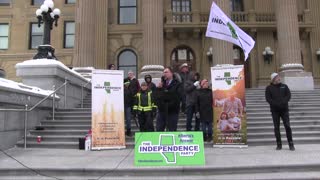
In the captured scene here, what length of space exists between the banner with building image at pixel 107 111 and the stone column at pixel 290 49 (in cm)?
1434

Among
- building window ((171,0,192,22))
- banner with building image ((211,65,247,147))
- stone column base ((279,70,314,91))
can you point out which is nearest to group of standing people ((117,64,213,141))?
banner with building image ((211,65,247,147))

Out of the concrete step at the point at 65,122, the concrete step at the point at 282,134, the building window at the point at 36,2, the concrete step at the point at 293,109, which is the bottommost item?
the concrete step at the point at 282,134

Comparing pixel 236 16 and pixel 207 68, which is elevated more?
pixel 236 16

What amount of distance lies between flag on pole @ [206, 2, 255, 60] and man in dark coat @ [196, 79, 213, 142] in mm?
1728

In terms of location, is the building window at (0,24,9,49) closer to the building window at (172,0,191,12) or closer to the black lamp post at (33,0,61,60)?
the building window at (172,0,191,12)

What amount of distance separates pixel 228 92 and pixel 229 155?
2222 mm

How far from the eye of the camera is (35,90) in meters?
13.5

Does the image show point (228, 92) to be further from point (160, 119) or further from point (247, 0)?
point (247, 0)

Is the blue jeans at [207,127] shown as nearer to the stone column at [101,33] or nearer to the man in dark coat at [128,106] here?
the man in dark coat at [128,106]

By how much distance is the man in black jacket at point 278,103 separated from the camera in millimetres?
10586

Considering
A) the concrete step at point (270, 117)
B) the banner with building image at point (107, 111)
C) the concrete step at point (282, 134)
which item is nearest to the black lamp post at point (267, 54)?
the concrete step at point (270, 117)

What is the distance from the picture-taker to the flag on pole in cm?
1240

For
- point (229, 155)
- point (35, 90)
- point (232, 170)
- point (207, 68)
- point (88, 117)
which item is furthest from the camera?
point (207, 68)

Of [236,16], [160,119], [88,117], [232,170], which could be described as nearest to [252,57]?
[236,16]
